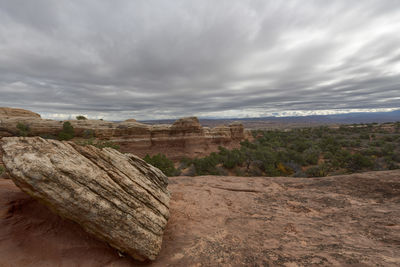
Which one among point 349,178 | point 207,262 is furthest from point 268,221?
point 349,178

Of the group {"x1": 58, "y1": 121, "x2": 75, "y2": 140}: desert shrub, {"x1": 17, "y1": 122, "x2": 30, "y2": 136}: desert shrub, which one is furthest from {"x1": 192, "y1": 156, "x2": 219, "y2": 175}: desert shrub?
{"x1": 17, "y1": 122, "x2": 30, "y2": 136}: desert shrub

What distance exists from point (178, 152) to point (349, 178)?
29.0 meters

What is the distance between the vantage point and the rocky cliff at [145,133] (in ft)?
84.0

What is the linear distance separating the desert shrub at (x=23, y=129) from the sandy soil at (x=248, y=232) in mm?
23648

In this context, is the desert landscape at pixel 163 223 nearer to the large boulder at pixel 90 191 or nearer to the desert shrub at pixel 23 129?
the large boulder at pixel 90 191

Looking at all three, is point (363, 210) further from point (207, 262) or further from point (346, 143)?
point (346, 143)

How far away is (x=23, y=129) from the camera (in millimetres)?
23797

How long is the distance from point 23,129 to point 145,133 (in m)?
17.4

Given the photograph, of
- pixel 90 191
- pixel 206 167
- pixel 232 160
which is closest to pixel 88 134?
pixel 206 167

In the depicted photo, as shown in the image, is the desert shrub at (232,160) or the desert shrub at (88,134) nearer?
the desert shrub at (232,160)

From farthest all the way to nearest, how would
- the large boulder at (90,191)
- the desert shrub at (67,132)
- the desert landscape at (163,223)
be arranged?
1. the desert shrub at (67,132)
2. the desert landscape at (163,223)
3. the large boulder at (90,191)

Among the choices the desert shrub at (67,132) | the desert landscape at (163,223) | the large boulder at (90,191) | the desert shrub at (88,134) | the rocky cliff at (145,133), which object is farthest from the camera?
the desert shrub at (88,134)

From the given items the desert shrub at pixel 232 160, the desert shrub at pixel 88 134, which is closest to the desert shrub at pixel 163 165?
the desert shrub at pixel 232 160

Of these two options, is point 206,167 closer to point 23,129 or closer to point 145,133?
point 145,133
